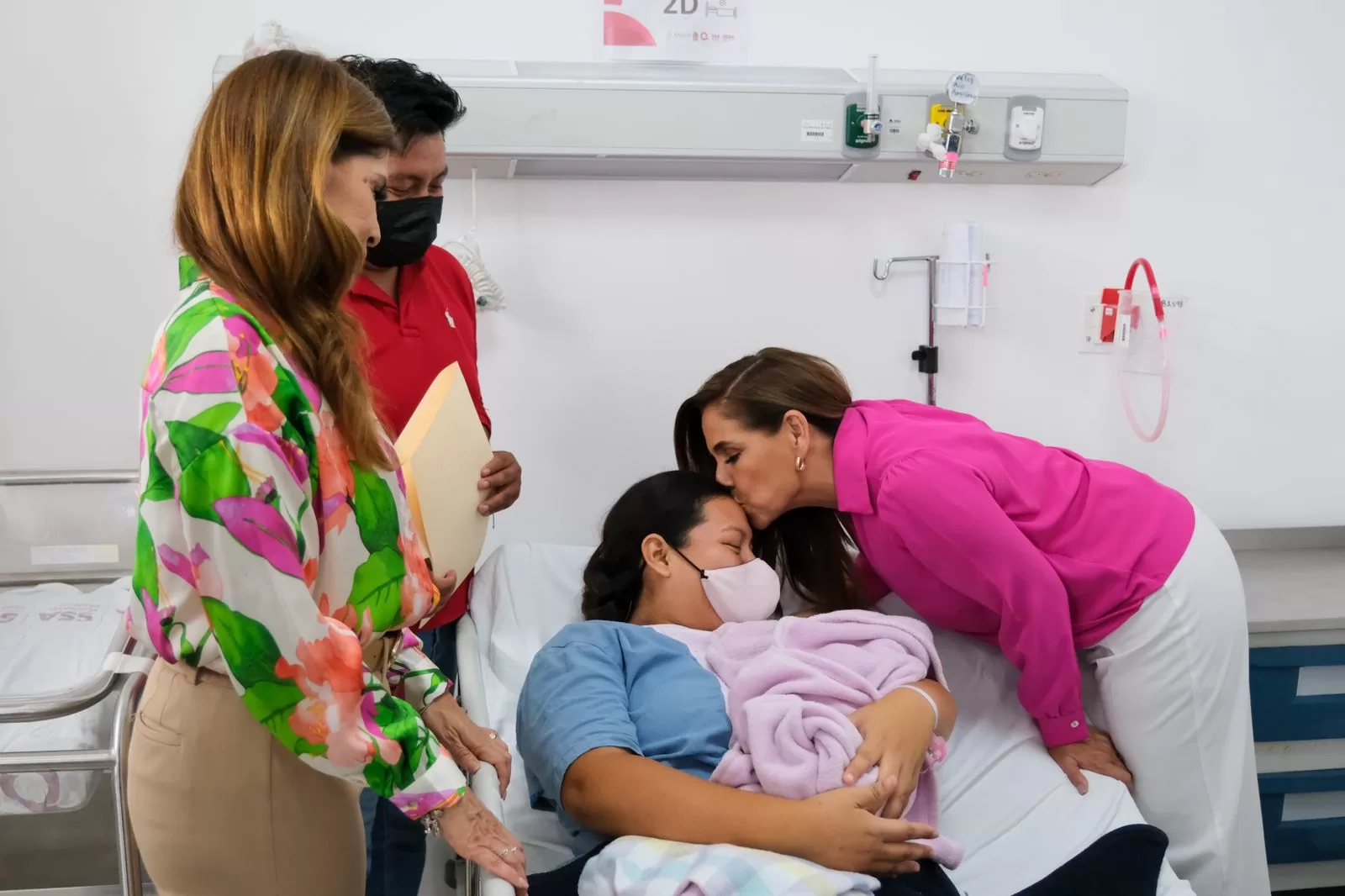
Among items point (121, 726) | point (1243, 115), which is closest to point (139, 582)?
point (121, 726)

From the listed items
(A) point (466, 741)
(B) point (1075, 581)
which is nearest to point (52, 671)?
(A) point (466, 741)

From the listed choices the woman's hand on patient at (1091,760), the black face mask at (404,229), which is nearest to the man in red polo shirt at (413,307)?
the black face mask at (404,229)

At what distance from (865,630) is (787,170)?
4.07 ft

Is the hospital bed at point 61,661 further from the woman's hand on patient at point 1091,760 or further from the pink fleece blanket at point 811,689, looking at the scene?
the woman's hand on patient at point 1091,760

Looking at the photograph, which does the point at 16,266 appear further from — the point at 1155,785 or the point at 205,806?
the point at 1155,785

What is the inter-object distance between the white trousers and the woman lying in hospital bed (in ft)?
0.66

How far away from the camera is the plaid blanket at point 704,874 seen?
3.90 feet

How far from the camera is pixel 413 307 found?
187cm

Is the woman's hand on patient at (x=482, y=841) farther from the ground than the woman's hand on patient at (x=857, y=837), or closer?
farther from the ground

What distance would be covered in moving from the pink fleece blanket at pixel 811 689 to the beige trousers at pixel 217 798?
56 cm

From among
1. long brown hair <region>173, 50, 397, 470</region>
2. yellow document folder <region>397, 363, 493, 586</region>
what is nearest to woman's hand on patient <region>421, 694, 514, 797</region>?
yellow document folder <region>397, 363, 493, 586</region>

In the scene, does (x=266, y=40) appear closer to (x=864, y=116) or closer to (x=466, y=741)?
(x=864, y=116)

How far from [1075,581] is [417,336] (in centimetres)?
123

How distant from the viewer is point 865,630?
1.64 meters
